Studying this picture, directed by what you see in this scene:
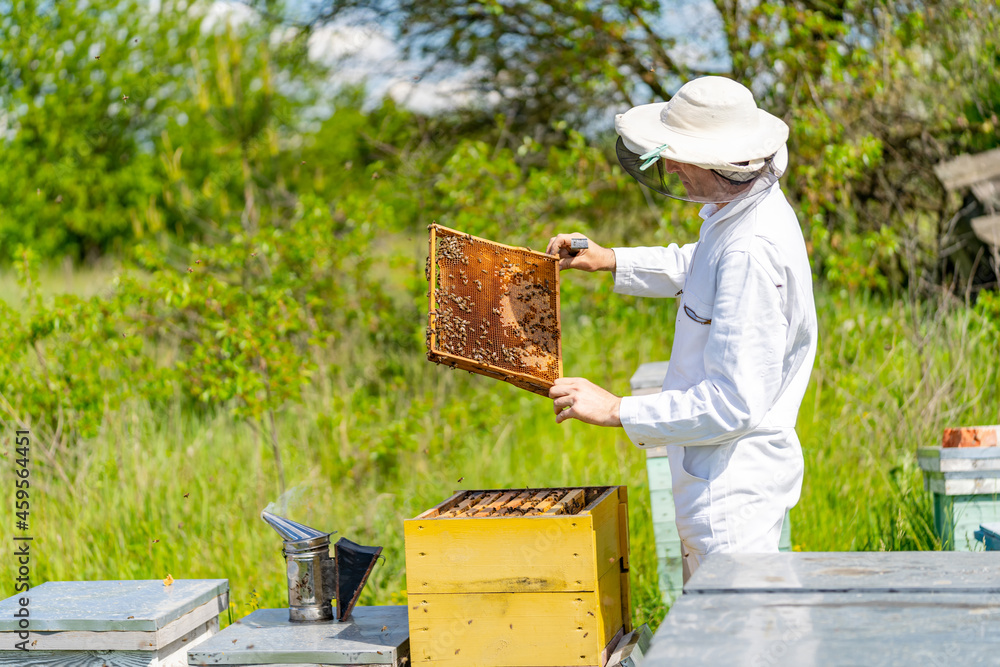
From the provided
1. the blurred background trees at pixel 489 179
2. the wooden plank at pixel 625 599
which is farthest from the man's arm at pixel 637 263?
the blurred background trees at pixel 489 179

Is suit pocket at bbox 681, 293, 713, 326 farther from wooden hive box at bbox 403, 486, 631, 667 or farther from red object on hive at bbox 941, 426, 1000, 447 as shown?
red object on hive at bbox 941, 426, 1000, 447

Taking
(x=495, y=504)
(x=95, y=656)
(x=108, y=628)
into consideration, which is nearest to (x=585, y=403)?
(x=495, y=504)

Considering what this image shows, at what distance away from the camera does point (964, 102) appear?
6.64 meters

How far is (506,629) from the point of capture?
2246 mm

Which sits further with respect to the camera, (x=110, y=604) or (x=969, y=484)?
(x=969, y=484)

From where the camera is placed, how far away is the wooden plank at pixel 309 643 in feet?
7.55

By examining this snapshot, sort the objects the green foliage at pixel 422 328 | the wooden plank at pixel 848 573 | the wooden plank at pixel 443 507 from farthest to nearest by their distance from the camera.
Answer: the green foliage at pixel 422 328 < the wooden plank at pixel 443 507 < the wooden plank at pixel 848 573

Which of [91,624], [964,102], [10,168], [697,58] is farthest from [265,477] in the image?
[10,168]

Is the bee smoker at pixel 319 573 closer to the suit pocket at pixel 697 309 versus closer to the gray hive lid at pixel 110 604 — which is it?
the gray hive lid at pixel 110 604

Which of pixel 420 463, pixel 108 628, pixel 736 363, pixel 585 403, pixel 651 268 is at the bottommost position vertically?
pixel 420 463

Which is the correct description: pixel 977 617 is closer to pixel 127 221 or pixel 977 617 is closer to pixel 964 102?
pixel 964 102

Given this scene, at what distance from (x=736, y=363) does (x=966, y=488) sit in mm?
1631

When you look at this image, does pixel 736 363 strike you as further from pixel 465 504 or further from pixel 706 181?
pixel 465 504

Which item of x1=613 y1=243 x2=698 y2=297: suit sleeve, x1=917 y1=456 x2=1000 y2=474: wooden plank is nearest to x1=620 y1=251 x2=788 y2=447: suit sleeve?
x1=613 y1=243 x2=698 y2=297: suit sleeve
